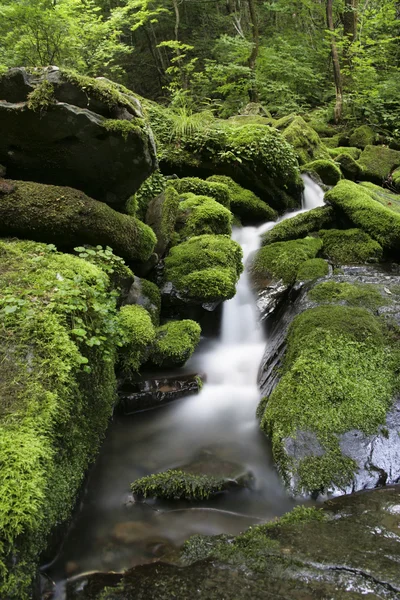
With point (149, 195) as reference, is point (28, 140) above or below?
above

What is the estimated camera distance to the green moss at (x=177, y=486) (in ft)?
11.1

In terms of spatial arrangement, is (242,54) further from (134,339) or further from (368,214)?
(134,339)

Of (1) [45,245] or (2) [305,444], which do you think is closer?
(2) [305,444]

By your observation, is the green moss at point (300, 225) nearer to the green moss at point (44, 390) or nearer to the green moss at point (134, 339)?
the green moss at point (134, 339)

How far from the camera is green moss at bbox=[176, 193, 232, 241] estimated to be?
22.1 feet

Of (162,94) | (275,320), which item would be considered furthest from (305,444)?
(162,94)

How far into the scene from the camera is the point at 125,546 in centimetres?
297

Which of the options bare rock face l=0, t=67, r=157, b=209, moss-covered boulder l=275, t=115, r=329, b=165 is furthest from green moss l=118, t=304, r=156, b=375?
moss-covered boulder l=275, t=115, r=329, b=165

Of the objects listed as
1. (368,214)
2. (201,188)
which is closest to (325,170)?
(368,214)

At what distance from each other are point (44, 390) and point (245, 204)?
22.3 feet

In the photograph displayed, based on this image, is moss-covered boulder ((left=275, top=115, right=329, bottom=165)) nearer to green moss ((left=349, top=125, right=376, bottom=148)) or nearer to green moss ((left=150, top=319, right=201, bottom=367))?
green moss ((left=349, top=125, right=376, bottom=148))

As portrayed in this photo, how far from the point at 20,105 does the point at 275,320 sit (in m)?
4.32

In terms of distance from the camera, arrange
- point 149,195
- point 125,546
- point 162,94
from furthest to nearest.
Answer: point 162,94
point 149,195
point 125,546

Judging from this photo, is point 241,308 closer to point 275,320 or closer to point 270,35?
point 275,320
